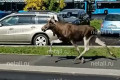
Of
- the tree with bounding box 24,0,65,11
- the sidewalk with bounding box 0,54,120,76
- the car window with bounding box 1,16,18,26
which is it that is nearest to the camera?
the sidewalk with bounding box 0,54,120,76

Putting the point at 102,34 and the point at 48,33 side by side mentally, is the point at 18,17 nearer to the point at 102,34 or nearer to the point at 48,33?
the point at 48,33

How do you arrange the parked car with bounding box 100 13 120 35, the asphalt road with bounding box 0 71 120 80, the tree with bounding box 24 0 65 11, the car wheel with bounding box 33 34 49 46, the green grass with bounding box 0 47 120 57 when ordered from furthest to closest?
1. the tree with bounding box 24 0 65 11
2. the parked car with bounding box 100 13 120 35
3. the car wheel with bounding box 33 34 49 46
4. the green grass with bounding box 0 47 120 57
5. the asphalt road with bounding box 0 71 120 80

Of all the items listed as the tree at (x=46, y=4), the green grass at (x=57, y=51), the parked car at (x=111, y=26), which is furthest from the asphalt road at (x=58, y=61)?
the tree at (x=46, y=4)

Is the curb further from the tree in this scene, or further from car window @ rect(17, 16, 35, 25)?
the tree

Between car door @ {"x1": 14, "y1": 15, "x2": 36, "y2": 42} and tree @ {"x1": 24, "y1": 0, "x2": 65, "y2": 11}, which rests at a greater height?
car door @ {"x1": 14, "y1": 15, "x2": 36, "y2": 42}

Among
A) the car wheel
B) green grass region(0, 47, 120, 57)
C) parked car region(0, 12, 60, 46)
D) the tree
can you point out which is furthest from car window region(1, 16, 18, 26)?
the tree

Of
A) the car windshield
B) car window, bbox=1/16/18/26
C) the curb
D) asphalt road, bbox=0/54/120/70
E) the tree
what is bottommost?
the tree

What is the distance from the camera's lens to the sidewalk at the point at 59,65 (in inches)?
396

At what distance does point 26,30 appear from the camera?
1536 centimetres

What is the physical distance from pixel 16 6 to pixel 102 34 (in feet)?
109

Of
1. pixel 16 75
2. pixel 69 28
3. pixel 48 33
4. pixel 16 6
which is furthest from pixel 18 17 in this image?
pixel 16 6

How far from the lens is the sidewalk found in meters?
10.1

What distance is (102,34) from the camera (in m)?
21.5

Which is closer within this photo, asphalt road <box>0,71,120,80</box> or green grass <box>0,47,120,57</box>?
asphalt road <box>0,71,120,80</box>
